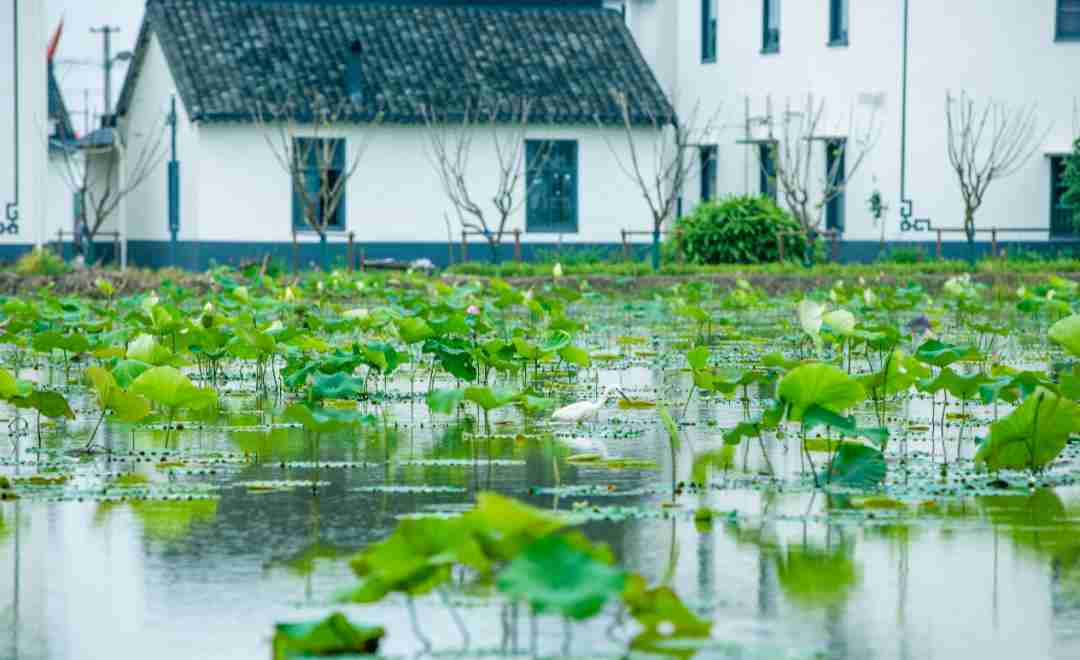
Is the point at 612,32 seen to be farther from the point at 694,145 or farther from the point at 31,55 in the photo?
the point at 31,55

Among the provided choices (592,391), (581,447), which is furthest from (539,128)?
(581,447)

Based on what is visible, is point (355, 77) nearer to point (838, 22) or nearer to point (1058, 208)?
point (838, 22)

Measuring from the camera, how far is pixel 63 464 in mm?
7848

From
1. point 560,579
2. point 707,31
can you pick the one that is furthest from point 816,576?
point 707,31

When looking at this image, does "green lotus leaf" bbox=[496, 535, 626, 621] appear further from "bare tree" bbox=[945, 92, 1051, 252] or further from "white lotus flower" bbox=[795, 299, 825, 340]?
"bare tree" bbox=[945, 92, 1051, 252]

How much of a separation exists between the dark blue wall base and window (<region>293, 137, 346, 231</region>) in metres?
0.57

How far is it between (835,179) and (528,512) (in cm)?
3239

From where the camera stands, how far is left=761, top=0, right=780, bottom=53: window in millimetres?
37062

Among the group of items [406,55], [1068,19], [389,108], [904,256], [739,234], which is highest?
[1068,19]

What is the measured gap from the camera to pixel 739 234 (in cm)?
3130

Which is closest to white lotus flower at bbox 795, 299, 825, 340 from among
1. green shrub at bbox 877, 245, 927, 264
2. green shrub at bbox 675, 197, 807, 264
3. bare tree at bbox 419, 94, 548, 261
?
green shrub at bbox 675, 197, 807, 264

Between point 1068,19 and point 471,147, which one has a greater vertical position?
point 1068,19

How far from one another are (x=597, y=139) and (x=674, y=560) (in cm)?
3289

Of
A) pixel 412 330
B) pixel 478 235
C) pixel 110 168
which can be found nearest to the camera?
pixel 412 330
